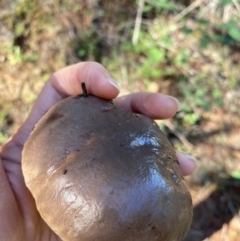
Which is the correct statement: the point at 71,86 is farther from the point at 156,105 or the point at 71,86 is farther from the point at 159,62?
the point at 159,62

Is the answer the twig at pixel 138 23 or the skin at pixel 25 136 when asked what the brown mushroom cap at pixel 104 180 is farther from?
the twig at pixel 138 23

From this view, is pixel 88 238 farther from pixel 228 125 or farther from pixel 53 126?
pixel 228 125

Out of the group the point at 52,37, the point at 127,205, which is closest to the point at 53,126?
the point at 127,205

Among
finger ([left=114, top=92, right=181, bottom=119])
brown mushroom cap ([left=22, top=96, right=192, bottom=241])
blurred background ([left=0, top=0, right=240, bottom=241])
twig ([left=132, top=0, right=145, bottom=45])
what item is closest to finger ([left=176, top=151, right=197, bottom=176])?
finger ([left=114, top=92, right=181, bottom=119])

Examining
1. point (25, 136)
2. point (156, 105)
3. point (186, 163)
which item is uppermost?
point (156, 105)

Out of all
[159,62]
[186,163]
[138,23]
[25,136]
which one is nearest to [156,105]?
[186,163]

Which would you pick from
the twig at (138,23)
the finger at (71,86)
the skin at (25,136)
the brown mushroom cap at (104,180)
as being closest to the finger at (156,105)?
the skin at (25,136)
